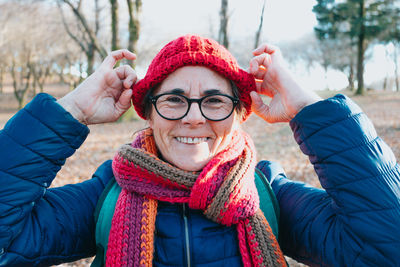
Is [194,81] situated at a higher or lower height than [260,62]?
lower

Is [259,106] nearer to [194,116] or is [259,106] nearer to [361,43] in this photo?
[194,116]

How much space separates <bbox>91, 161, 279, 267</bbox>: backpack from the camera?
1787mm

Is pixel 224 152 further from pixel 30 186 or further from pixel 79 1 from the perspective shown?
pixel 79 1

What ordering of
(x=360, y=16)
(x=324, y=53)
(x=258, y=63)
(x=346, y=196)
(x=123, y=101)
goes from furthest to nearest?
(x=324, y=53) → (x=360, y=16) → (x=123, y=101) → (x=258, y=63) → (x=346, y=196)

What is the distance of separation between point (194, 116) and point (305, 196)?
881mm

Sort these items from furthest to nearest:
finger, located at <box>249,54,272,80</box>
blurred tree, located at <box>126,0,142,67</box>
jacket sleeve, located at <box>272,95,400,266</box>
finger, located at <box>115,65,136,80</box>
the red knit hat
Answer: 1. blurred tree, located at <box>126,0,142,67</box>
2. finger, located at <box>115,65,136,80</box>
3. finger, located at <box>249,54,272,80</box>
4. the red knit hat
5. jacket sleeve, located at <box>272,95,400,266</box>

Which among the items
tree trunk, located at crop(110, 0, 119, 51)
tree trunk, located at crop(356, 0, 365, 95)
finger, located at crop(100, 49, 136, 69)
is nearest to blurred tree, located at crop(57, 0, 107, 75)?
tree trunk, located at crop(110, 0, 119, 51)

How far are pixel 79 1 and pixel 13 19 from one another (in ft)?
18.0

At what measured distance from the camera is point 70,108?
73.3 inches

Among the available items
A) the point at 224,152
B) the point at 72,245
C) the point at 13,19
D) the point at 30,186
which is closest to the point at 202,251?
the point at 224,152

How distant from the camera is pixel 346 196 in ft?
5.13

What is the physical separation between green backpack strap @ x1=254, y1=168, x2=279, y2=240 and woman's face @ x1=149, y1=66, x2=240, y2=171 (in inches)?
14.7

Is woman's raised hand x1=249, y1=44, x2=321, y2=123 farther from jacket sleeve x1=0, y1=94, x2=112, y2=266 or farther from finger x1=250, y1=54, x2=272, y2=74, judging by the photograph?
jacket sleeve x1=0, y1=94, x2=112, y2=266

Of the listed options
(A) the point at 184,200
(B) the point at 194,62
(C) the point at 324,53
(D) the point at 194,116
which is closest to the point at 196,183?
(A) the point at 184,200
